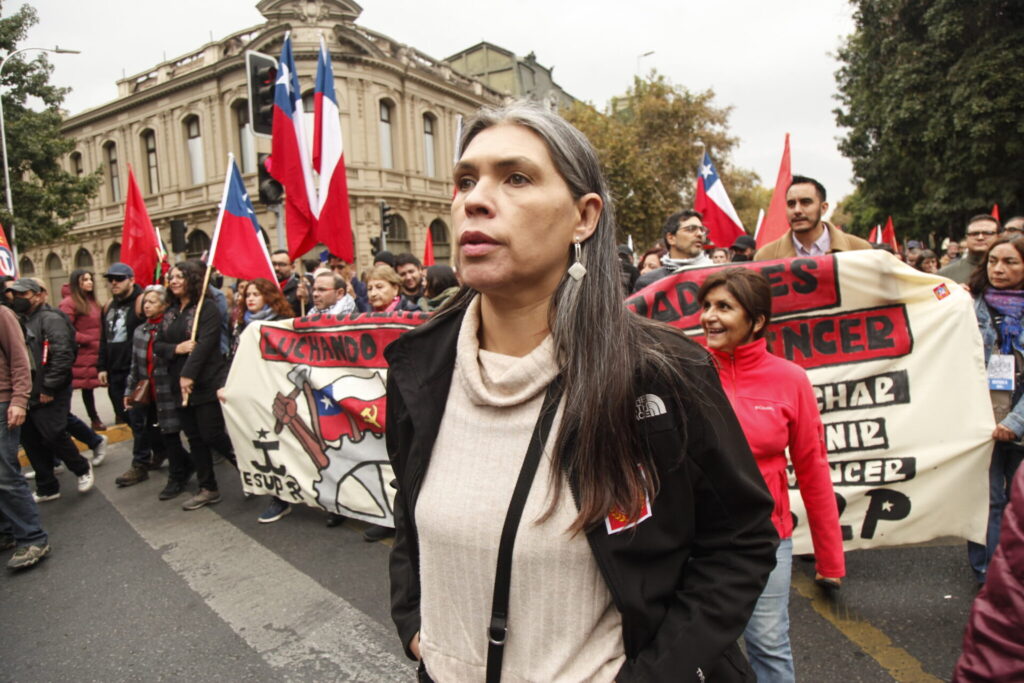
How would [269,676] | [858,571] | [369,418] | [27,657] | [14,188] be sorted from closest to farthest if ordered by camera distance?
[269,676] → [27,657] → [858,571] → [369,418] → [14,188]

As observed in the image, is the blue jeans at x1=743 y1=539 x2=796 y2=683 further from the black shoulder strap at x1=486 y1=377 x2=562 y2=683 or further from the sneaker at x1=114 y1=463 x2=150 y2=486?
the sneaker at x1=114 y1=463 x2=150 y2=486

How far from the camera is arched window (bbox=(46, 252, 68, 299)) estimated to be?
1388 inches

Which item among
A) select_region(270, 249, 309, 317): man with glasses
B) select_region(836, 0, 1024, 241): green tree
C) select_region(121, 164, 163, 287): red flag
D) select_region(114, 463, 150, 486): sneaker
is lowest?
select_region(114, 463, 150, 486): sneaker

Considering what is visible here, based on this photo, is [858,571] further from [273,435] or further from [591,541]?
[273,435]

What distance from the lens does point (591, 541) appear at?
115cm

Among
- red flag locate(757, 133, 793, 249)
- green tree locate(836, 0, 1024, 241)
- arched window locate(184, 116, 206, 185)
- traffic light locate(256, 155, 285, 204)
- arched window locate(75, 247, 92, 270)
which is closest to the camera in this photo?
red flag locate(757, 133, 793, 249)

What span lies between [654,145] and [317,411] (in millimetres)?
27492

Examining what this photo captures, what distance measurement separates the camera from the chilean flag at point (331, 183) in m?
5.62

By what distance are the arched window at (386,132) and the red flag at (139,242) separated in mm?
20590

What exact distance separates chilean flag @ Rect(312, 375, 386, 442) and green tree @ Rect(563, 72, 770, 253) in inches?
867

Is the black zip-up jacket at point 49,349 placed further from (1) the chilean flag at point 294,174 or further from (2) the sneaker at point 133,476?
(1) the chilean flag at point 294,174

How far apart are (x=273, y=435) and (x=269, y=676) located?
218 cm

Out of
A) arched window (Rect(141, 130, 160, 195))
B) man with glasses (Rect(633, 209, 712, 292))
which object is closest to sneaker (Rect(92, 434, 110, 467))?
man with glasses (Rect(633, 209, 712, 292))

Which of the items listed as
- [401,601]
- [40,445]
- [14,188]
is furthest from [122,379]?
[14,188]
